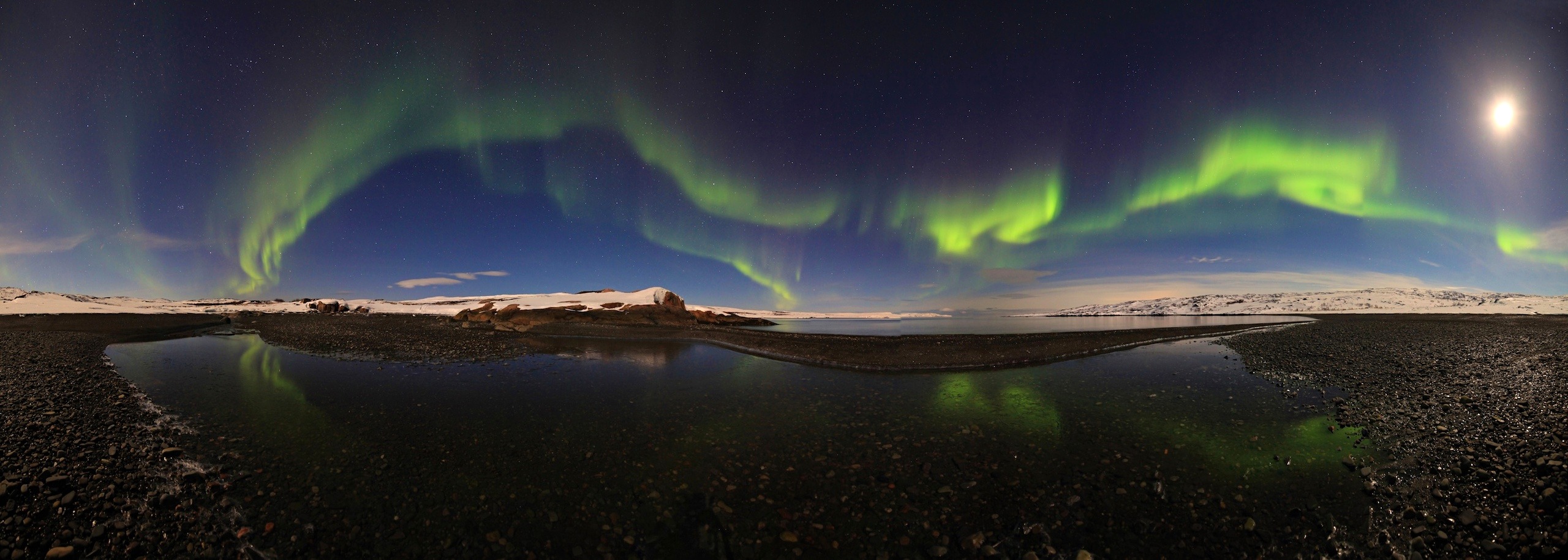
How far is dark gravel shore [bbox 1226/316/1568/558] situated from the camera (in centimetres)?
576

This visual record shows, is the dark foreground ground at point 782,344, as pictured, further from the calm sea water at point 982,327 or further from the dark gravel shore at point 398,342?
the calm sea water at point 982,327

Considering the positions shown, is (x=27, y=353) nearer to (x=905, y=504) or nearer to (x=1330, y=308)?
(x=905, y=504)

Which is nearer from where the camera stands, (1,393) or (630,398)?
(1,393)

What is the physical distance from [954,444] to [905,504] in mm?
3090

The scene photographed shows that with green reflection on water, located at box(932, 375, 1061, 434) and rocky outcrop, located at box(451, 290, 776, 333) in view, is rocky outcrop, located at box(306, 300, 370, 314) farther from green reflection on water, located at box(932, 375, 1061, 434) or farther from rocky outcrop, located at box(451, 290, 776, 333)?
green reflection on water, located at box(932, 375, 1061, 434)

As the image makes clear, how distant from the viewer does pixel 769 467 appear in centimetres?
834

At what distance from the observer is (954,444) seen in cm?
945

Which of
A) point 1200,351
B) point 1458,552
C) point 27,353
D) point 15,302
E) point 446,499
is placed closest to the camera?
point 1458,552

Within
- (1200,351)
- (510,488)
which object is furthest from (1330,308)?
(510,488)

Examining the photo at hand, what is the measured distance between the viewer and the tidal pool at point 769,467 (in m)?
5.95

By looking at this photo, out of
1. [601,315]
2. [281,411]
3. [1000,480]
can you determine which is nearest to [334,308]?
[601,315]

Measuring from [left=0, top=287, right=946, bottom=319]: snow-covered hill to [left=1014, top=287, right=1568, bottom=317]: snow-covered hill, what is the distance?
14460cm

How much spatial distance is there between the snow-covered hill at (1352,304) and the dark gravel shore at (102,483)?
157874mm

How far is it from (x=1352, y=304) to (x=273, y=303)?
28777cm
